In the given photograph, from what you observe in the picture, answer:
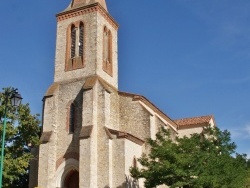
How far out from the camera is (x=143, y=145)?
3319cm

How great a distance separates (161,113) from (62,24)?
42.5 feet

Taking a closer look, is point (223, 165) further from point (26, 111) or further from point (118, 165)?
point (26, 111)

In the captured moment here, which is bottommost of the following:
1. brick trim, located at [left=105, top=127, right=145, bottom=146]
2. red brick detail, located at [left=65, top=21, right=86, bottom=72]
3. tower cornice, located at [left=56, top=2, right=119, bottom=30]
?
brick trim, located at [left=105, top=127, right=145, bottom=146]

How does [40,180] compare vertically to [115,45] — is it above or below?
below

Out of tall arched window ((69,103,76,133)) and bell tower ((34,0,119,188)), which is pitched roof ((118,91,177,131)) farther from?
tall arched window ((69,103,76,133))

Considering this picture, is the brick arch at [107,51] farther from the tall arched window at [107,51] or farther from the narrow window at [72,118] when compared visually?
the narrow window at [72,118]

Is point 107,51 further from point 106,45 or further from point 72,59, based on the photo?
point 72,59

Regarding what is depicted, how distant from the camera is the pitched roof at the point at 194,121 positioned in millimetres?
43406

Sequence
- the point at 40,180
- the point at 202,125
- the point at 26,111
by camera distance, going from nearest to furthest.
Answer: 1. the point at 26,111
2. the point at 40,180
3. the point at 202,125

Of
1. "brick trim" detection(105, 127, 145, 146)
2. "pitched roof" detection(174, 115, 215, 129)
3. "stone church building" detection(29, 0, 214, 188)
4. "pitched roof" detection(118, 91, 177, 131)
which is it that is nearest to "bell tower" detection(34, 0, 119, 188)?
"stone church building" detection(29, 0, 214, 188)

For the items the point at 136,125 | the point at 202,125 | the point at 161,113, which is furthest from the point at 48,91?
the point at 202,125

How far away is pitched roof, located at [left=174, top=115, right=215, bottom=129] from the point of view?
1709 inches

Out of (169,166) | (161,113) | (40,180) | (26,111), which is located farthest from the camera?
(161,113)

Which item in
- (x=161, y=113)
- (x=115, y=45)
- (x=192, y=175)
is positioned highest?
(x=115, y=45)
